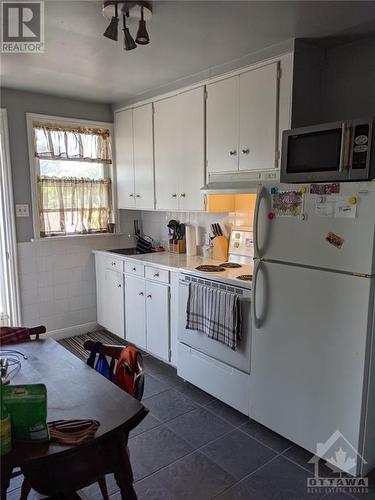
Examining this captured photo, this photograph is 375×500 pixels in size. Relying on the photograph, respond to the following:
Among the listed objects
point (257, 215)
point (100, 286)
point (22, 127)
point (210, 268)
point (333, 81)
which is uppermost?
point (333, 81)

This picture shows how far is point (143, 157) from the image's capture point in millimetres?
3857

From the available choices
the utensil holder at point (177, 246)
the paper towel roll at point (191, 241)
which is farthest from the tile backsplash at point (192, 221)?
the utensil holder at point (177, 246)

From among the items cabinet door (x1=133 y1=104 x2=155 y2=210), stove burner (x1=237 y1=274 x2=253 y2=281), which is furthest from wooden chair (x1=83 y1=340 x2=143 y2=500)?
cabinet door (x1=133 y1=104 x2=155 y2=210)

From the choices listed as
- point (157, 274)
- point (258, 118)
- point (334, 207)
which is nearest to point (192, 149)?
point (258, 118)

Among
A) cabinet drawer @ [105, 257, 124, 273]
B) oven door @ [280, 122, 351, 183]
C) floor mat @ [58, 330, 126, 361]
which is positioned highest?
oven door @ [280, 122, 351, 183]

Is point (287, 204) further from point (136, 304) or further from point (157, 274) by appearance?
point (136, 304)

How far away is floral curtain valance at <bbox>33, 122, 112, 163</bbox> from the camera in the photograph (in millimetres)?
3805

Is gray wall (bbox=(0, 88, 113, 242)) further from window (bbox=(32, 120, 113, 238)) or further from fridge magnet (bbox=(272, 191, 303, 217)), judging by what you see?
fridge magnet (bbox=(272, 191, 303, 217))

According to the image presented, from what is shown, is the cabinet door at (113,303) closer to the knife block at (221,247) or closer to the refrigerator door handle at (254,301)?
the knife block at (221,247)

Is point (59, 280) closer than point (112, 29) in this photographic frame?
No

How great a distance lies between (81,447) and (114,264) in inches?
111

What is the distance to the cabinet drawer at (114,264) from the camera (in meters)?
3.81

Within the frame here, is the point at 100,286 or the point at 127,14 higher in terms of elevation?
the point at 127,14

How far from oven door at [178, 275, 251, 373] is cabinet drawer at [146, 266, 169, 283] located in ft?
0.79
